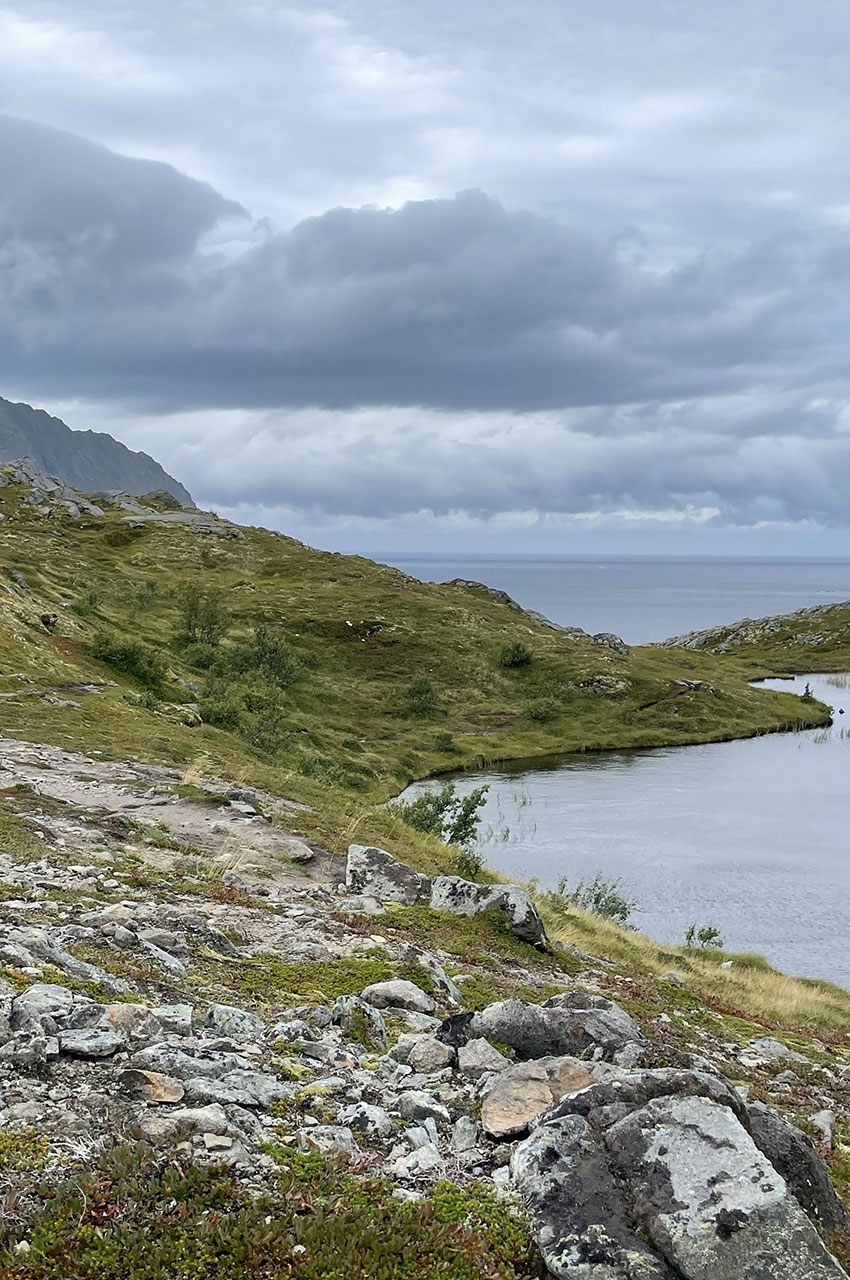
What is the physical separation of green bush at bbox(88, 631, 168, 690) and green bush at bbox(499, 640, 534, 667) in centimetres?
6693

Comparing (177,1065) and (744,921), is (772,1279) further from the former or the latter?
(744,921)

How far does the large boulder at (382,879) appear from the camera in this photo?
19778mm

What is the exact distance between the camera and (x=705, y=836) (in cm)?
6481

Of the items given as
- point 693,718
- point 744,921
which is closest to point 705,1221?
point 744,921

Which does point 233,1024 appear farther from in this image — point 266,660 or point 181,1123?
point 266,660

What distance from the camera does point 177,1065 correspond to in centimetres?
770

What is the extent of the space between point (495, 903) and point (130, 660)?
2069 inches

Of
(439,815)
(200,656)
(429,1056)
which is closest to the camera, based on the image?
(429,1056)

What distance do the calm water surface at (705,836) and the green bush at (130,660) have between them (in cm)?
2858

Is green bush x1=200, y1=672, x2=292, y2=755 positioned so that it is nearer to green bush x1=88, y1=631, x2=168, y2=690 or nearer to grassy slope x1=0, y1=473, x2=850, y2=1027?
grassy slope x1=0, y1=473, x2=850, y2=1027

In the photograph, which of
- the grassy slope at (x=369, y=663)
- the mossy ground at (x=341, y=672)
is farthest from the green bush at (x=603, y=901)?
the grassy slope at (x=369, y=663)

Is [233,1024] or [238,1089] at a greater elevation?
[238,1089]

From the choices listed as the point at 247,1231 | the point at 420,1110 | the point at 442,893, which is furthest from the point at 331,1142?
the point at 442,893

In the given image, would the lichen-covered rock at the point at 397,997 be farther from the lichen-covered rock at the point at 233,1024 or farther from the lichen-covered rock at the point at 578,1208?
the lichen-covered rock at the point at 578,1208
